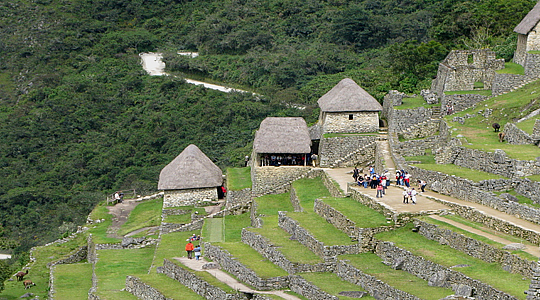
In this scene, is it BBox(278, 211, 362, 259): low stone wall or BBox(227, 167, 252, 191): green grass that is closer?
BBox(278, 211, 362, 259): low stone wall

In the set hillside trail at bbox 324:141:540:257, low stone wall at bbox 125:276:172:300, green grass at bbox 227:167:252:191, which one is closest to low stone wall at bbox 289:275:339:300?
hillside trail at bbox 324:141:540:257

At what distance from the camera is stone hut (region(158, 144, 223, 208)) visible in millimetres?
43000

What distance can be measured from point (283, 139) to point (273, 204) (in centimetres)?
316

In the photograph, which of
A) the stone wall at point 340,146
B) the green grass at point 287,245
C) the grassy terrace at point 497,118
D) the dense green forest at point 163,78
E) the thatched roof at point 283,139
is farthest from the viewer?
the dense green forest at point 163,78

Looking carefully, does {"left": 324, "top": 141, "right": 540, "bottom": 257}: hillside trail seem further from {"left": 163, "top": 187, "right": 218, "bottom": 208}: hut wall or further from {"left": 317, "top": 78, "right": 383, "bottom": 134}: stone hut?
{"left": 163, "top": 187, "right": 218, "bottom": 208}: hut wall

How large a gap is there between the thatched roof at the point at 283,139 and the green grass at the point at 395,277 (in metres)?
13.3

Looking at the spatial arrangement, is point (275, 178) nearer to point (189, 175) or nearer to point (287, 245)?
point (189, 175)

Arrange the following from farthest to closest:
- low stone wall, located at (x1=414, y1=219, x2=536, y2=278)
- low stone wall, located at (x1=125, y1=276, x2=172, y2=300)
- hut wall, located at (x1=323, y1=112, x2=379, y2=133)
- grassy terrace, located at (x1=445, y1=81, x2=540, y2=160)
→ hut wall, located at (x1=323, y1=112, x2=379, y2=133) < grassy terrace, located at (x1=445, y1=81, x2=540, y2=160) < low stone wall, located at (x1=125, y1=276, x2=172, y2=300) < low stone wall, located at (x1=414, y1=219, x2=536, y2=278)

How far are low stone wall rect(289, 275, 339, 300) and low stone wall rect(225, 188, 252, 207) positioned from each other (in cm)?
1400

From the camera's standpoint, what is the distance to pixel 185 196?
43.3m

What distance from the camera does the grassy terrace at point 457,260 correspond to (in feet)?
74.9

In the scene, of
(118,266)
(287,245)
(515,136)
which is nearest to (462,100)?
(515,136)

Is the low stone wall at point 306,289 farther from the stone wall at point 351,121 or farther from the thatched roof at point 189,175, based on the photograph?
the stone wall at point 351,121

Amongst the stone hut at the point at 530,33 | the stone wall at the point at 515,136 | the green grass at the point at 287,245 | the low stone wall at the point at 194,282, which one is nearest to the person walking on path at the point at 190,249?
the low stone wall at the point at 194,282
